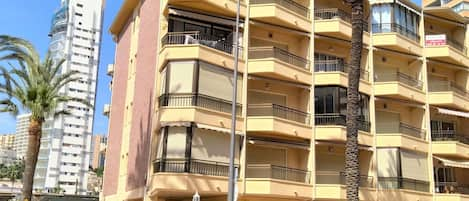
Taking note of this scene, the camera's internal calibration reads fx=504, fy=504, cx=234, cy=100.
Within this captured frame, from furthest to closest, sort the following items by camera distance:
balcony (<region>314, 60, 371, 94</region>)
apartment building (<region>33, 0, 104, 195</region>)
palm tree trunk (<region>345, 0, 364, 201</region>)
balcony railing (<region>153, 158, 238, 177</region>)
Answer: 1. apartment building (<region>33, 0, 104, 195</region>)
2. balcony (<region>314, 60, 371, 94</region>)
3. balcony railing (<region>153, 158, 238, 177</region>)
4. palm tree trunk (<region>345, 0, 364, 201</region>)

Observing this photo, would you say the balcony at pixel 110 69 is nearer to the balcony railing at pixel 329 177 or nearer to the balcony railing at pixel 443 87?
the balcony railing at pixel 329 177

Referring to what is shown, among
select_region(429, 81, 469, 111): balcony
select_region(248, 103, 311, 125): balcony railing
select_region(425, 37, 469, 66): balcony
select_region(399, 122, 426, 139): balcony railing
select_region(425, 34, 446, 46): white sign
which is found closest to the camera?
select_region(248, 103, 311, 125): balcony railing

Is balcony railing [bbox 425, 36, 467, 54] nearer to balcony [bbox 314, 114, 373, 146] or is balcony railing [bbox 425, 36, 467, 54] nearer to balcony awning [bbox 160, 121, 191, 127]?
balcony [bbox 314, 114, 373, 146]

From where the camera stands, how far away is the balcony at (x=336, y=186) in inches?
1112

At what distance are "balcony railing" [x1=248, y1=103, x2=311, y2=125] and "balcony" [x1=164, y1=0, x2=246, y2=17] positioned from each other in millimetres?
5407

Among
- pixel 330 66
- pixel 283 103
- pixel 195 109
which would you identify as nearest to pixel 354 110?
pixel 283 103

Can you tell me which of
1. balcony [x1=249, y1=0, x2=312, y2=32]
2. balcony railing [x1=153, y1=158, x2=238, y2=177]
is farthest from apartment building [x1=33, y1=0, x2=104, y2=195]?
balcony railing [x1=153, y1=158, x2=238, y2=177]

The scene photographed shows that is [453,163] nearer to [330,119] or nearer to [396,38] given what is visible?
[396,38]

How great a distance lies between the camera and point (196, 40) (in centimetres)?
2659

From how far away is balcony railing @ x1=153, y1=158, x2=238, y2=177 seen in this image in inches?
963

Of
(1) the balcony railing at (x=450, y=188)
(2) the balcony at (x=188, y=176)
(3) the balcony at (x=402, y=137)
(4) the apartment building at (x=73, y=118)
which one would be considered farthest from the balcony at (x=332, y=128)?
(4) the apartment building at (x=73, y=118)

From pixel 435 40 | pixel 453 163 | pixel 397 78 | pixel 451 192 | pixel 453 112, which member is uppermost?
pixel 435 40

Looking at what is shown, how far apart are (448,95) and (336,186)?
481 inches

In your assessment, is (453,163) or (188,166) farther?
(453,163)
